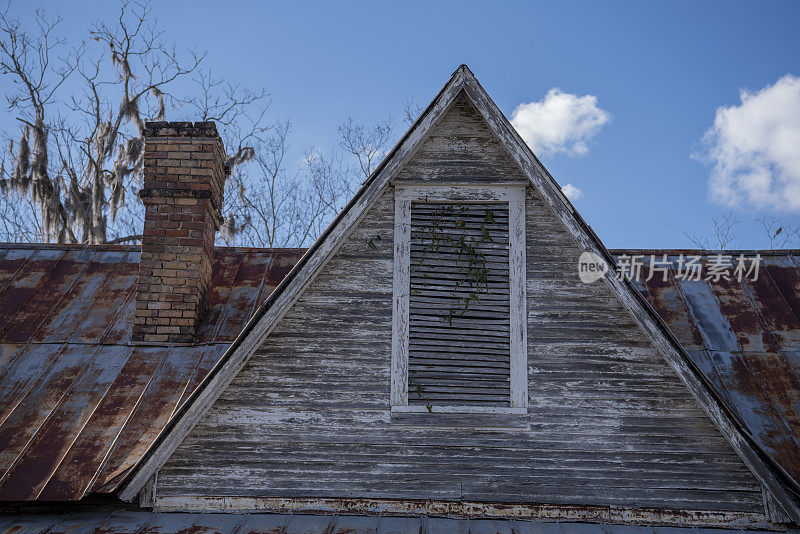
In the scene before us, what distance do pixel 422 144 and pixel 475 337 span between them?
1989 millimetres

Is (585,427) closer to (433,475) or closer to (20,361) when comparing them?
(433,475)

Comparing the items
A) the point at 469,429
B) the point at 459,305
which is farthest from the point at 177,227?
the point at 469,429

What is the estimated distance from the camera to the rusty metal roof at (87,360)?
6.59 meters

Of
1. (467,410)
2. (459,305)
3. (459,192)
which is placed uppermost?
(459,192)

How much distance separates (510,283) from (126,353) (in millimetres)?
4081

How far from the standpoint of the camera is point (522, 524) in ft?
20.9

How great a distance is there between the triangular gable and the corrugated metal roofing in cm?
34

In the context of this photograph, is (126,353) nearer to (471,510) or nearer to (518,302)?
(471,510)

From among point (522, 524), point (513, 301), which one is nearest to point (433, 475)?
point (522, 524)

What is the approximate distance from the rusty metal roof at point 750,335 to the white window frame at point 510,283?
1.89 m

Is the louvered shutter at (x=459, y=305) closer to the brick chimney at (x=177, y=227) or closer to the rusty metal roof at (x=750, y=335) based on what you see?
the rusty metal roof at (x=750, y=335)

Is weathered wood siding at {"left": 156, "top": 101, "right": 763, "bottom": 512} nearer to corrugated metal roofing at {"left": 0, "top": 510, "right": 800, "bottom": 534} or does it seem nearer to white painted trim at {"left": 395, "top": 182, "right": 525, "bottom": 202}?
corrugated metal roofing at {"left": 0, "top": 510, "right": 800, "bottom": 534}

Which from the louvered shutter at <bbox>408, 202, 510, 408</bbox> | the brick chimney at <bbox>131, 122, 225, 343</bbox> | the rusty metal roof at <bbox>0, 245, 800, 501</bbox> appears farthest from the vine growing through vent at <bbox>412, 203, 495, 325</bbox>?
the brick chimney at <bbox>131, 122, 225, 343</bbox>

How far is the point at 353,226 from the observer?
7.18 m
